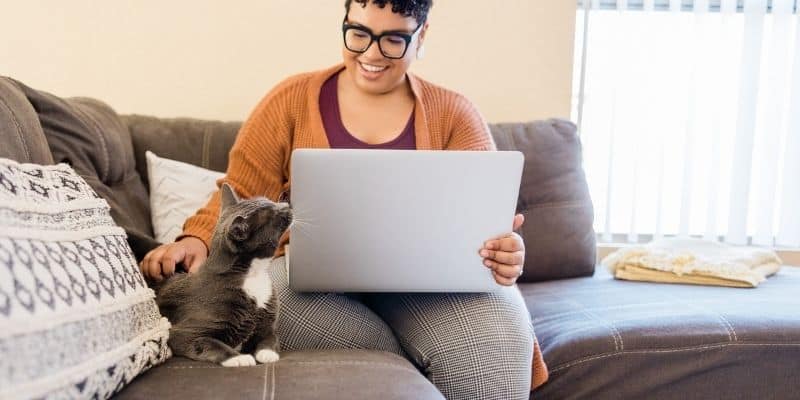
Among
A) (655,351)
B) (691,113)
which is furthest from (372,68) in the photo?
(691,113)

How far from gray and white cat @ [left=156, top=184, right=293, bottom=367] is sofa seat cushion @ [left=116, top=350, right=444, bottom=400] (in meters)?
0.04

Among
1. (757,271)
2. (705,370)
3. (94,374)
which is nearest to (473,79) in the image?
(757,271)

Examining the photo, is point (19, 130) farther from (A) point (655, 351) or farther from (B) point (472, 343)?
(A) point (655, 351)

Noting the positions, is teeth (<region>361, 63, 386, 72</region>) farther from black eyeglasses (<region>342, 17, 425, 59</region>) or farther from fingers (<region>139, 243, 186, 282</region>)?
fingers (<region>139, 243, 186, 282</region>)

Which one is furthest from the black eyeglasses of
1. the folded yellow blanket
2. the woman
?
the folded yellow blanket

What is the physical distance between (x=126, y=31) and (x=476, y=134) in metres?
1.29

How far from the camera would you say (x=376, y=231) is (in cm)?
118

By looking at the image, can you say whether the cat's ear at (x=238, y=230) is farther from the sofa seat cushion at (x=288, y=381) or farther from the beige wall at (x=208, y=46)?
the beige wall at (x=208, y=46)

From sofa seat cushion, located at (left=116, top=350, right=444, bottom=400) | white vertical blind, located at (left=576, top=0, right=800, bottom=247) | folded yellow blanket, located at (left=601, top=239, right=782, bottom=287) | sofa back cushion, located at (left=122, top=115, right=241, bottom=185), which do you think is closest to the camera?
sofa seat cushion, located at (left=116, top=350, right=444, bottom=400)

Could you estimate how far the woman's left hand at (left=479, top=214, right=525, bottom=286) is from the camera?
1218mm

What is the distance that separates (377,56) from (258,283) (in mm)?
643

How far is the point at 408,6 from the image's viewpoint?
1.54 m

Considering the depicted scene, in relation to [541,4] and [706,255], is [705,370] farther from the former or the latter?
[541,4]

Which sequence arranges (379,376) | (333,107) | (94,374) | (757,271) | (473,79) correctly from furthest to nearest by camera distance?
(473,79) → (757,271) → (333,107) → (379,376) → (94,374)
